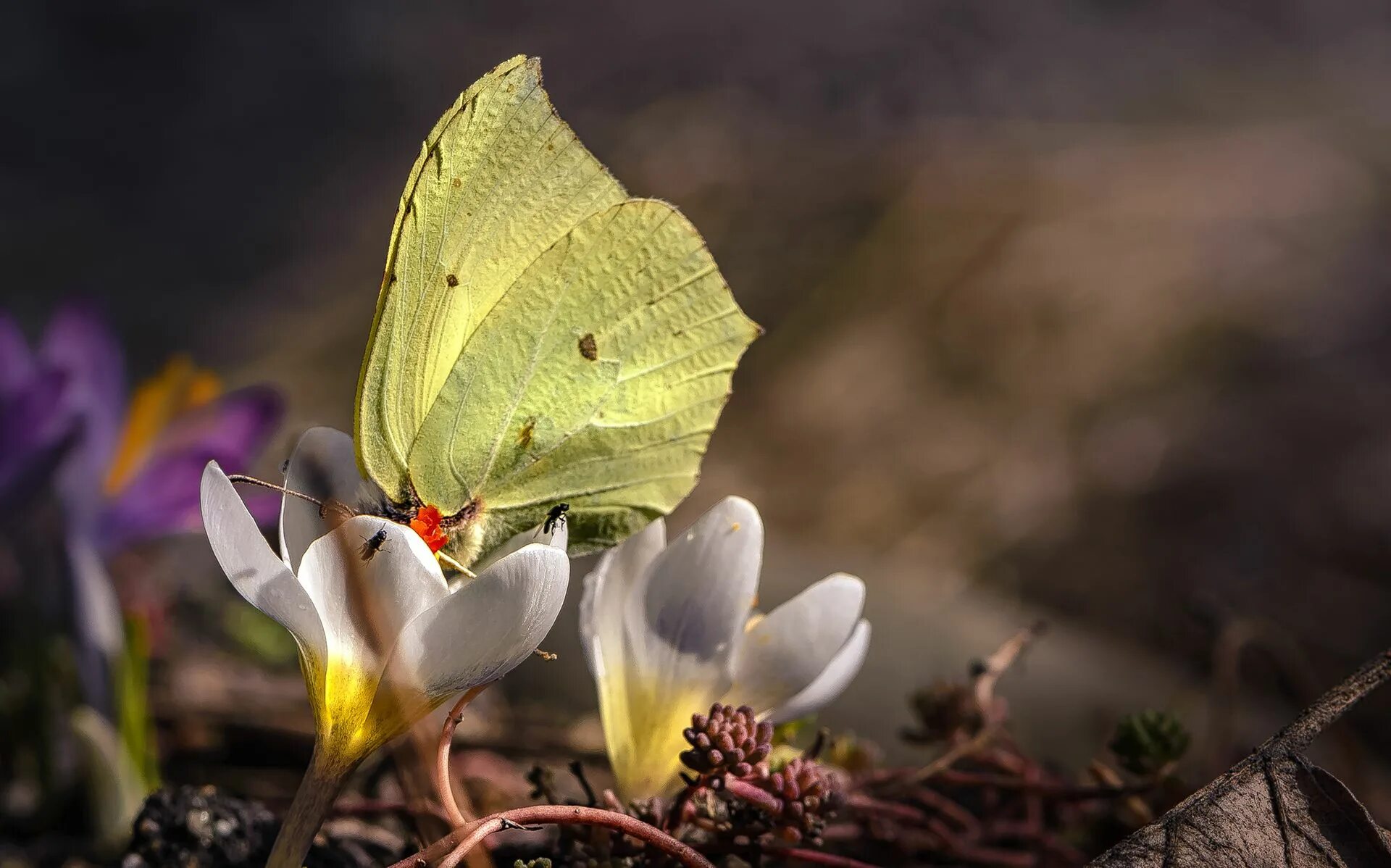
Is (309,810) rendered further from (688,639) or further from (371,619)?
(688,639)

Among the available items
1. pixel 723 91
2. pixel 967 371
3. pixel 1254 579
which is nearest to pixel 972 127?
pixel 723 91

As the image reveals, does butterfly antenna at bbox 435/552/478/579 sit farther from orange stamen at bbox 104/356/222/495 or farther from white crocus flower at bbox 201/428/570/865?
orange stamen at bbox 104/356/222/495

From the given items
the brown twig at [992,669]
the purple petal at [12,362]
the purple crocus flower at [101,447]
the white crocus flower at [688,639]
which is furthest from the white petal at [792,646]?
the purple petal at [12,362]

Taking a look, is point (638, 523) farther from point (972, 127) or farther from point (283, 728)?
point (972, 127)

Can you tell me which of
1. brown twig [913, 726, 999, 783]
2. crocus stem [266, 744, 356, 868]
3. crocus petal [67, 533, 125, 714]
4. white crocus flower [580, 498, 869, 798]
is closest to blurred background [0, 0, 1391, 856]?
crocus petal [67, 533, 125, 714]

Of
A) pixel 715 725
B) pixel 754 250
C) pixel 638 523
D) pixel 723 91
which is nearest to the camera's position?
pixel 715 725

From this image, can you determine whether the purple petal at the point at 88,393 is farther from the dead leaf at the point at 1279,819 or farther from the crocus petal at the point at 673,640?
the dead leaf at the point at 1279,819

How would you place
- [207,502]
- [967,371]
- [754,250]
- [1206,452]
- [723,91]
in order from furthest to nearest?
1. [723,91]
2. [754,250]
3. [967,371]
4. [1206,452]
5. [207,502]
